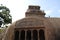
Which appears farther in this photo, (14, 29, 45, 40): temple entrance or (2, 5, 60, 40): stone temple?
(14, 29, 45, 40): temple entrance

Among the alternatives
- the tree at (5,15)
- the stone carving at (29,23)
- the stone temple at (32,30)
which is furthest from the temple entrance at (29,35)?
the tree at (5,15)

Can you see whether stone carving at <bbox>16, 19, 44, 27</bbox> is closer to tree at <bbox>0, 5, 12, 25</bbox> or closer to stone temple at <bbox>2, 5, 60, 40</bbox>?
stone temple at <bbox>2, 5, 60, 40</bbox>

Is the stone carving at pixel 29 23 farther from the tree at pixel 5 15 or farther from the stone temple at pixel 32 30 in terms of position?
the tree at pixel 5 15

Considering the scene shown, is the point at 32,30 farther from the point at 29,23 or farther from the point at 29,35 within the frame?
the point at 29,23

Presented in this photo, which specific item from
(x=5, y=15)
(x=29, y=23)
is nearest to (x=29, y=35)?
(x=29, y=23)

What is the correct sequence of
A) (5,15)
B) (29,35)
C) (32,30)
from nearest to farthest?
(32,30)
(29,35)
(5,15)

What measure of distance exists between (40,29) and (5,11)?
1470 centimetres

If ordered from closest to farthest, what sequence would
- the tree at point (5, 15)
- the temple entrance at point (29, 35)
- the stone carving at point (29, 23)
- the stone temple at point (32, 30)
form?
the stone temple at point (32, 30) < the temple entrance at point (29, 35) < the stone carving at point (29, 23) < the tree at point (5, 15)

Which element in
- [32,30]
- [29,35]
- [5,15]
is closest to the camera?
[32,30]

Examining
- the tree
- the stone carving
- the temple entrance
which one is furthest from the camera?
the tree

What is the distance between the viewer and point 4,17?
106 ft

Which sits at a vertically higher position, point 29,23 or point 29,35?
point 29,23

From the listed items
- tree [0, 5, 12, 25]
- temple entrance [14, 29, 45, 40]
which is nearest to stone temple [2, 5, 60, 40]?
temple entrance [14, 29, 45, 40]

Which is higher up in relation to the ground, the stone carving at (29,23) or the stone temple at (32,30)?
the stone carving at (29,23)
